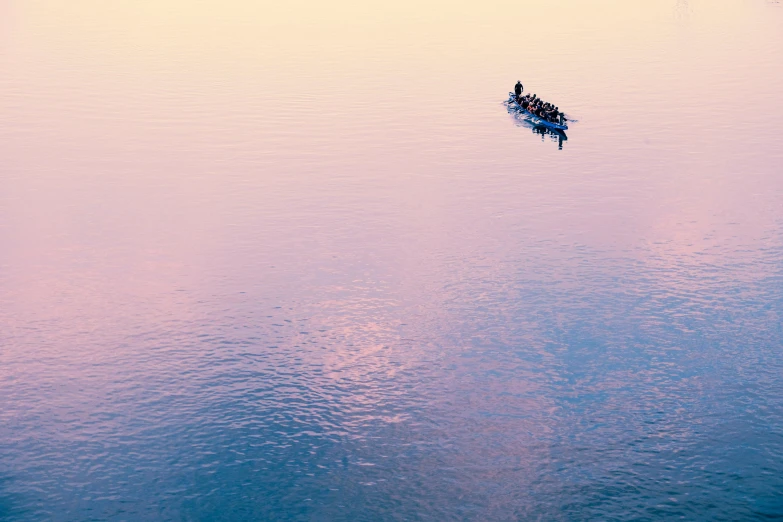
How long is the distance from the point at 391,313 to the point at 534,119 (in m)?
63.1

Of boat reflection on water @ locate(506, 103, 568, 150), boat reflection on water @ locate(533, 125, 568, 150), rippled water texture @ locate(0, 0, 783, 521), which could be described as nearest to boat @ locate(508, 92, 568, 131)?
boat reflection on water @ locate(506, 103, 568, 150)

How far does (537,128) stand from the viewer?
140750mm

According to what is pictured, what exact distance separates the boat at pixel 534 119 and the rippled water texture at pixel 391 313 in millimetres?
1948

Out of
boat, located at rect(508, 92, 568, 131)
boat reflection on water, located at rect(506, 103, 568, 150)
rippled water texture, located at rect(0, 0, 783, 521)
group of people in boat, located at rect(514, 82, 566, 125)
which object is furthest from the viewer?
group of people in boat, located at rect(514, 82, 566, 125)

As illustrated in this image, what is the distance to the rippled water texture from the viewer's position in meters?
65.1

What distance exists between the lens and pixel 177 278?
92.8 metres

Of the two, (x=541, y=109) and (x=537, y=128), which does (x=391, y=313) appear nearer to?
(x=541, y=109)

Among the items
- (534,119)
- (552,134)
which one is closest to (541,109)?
(534,119)

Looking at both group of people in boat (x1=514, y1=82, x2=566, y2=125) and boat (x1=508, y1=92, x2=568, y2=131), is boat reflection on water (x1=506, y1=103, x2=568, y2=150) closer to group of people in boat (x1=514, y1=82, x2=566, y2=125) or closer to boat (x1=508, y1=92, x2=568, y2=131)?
boat (x1=508, y1=92, x2=568, y2=131)

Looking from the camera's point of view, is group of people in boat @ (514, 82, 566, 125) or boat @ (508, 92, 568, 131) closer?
boat @ (508, 92, 568, 131)

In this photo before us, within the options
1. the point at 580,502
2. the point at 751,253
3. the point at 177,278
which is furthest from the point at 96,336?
the point at 751,253

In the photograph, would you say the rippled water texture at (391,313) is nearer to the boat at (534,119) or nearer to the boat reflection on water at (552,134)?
the boat reflection on water at (552,134)

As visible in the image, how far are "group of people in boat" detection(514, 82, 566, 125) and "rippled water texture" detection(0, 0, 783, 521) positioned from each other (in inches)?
119

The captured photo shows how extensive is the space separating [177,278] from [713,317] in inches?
1874
